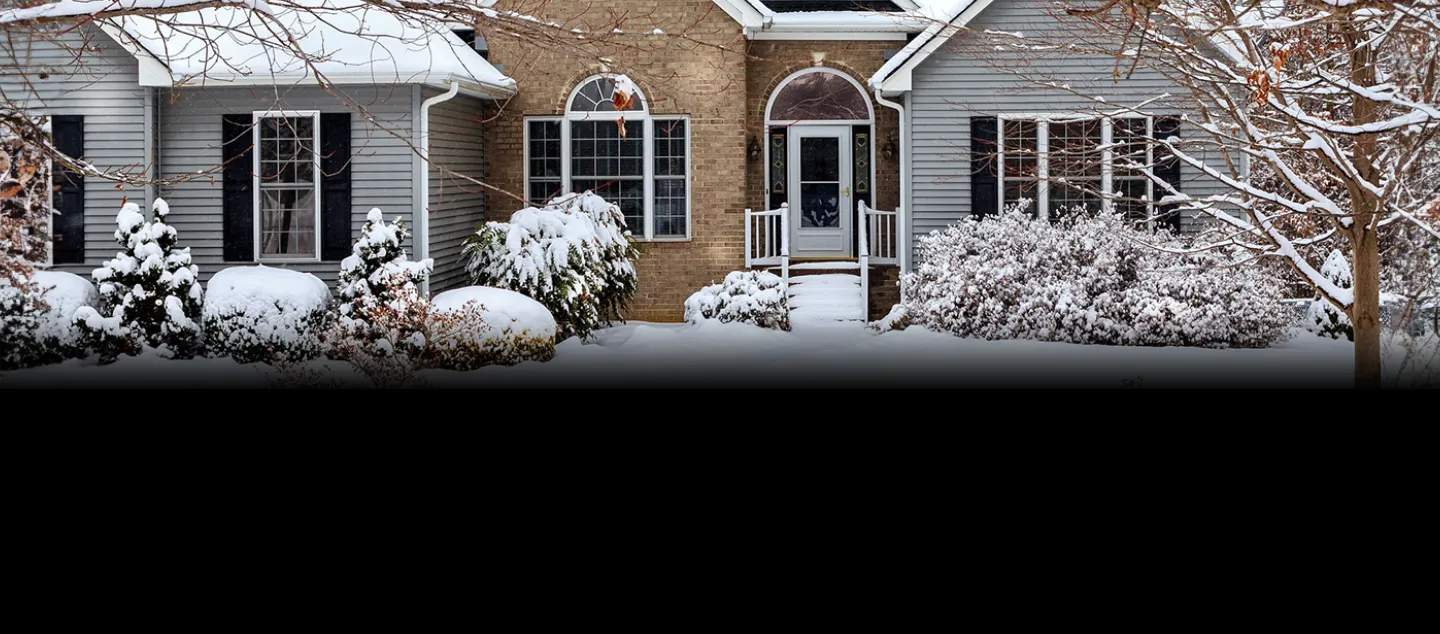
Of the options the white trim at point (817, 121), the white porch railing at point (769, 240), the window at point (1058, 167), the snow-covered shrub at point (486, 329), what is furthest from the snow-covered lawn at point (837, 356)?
the white trim at point (817, 121)

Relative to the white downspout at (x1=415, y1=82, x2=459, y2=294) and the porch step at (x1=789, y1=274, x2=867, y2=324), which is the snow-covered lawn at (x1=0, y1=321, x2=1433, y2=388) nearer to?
the porch step at (x1=789, y1=274, x2=867, y2=324)

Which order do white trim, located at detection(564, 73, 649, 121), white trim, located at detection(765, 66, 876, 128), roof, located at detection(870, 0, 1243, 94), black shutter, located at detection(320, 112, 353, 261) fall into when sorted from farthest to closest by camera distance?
white trim, located at detection(765, 66, 876, 128) < white trim, located at detection(564, 73, 649, 121) < black shutter, located at detection(320, 112, 353, 261) < roof, located at detection(870, 0, 1243, 94)

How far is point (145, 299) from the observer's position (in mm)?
14109

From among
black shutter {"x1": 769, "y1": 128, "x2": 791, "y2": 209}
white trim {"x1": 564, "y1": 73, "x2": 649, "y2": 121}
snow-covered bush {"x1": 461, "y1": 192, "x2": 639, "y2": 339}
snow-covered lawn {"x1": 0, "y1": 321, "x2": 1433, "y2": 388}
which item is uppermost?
white trim {"x1": 564, "y1": 73, "x2": 649, "y2": 121}

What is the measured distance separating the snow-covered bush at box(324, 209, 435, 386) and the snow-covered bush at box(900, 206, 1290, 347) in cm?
586

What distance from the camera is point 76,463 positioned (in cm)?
149

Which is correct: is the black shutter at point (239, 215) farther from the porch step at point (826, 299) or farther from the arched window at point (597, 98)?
the porch step at point (826, 299)

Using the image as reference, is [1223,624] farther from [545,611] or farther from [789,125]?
[789,125]

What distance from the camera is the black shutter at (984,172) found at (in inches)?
656

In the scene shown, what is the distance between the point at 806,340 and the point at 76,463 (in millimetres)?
14109

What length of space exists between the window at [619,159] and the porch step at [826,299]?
1792 millimetres

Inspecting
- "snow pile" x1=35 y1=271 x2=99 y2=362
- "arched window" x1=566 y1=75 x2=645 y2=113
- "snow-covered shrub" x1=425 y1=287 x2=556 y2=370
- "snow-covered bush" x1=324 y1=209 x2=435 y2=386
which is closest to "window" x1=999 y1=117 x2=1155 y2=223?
"arched window" x1=566 y1=75 x2=645 y2=113

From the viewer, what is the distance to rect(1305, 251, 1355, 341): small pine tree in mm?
14422

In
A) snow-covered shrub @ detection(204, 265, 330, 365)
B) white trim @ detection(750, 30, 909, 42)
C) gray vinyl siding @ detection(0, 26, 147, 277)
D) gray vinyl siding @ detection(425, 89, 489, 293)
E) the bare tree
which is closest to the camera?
the bare tree
